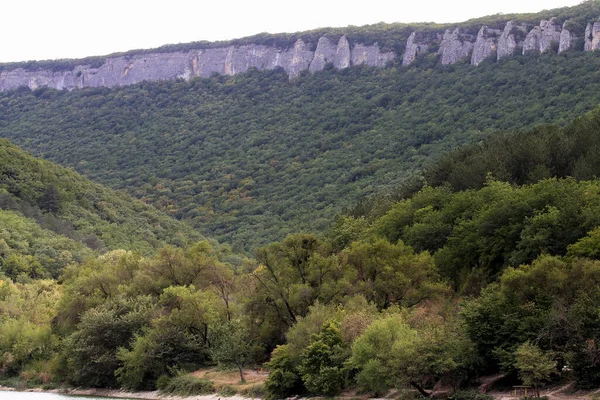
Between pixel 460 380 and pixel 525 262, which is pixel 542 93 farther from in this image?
pixel 460 380

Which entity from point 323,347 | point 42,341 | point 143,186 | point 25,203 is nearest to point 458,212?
point 323,347

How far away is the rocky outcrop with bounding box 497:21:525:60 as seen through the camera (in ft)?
483

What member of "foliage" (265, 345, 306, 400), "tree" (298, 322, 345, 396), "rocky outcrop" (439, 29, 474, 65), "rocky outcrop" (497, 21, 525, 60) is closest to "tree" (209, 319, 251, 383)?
"foliage" (265, 345, 306, 400)

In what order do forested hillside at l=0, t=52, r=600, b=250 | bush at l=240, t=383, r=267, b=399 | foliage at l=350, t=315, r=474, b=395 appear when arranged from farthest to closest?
forested hillside at l=0, t=52, r=600, b=250, bush at l=240, t=383, r=267, b=399, foliage at l=350, t=315, r=474, b=395

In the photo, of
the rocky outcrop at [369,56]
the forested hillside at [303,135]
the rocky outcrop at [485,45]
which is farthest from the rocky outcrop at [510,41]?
the rocky outcrop at [369,56]

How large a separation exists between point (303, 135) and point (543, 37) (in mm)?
44999

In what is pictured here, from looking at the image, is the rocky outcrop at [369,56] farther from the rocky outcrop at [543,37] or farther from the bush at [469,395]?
the bush at [469,395]

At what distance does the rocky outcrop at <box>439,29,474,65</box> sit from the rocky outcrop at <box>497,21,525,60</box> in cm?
857

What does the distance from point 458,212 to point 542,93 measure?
194ft

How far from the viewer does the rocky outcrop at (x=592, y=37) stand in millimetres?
132750

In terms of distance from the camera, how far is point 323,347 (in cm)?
5019

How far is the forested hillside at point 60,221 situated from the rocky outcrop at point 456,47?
56.8 m

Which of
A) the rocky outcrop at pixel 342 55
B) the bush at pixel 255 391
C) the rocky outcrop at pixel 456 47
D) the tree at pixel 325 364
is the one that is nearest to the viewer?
the tree at pixel 325 364

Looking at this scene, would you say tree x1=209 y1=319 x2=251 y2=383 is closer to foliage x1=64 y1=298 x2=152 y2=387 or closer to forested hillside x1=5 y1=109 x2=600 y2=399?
forested hillside x1=5 y1=109 x2=600 y2=399
